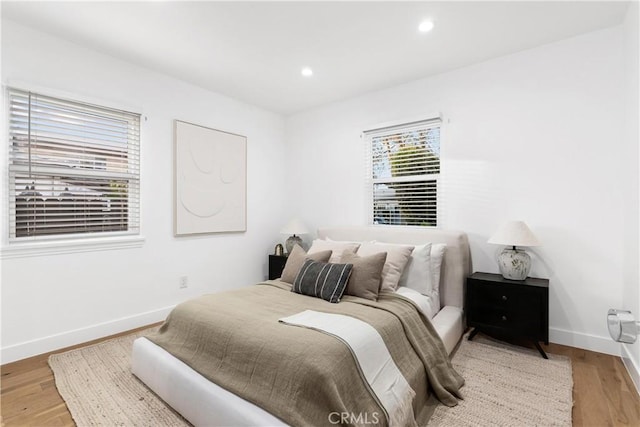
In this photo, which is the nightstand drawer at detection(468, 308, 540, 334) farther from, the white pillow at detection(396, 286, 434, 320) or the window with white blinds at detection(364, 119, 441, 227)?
the window with white blinds at detection(364, 119, 441, 227)

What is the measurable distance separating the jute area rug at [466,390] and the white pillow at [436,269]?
41cm

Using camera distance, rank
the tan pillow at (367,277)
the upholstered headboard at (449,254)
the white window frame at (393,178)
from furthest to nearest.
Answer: the white window frame at (393,178), the upholstered headboard at (449,254), the tan pillow at (367,277)

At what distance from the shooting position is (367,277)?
243 cm

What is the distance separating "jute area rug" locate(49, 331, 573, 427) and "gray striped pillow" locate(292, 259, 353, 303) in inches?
38.3

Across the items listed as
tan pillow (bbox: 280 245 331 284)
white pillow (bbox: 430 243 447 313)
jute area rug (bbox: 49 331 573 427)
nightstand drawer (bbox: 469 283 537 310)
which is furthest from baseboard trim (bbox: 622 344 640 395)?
tan pillow (bbox: 280 245 331 284)

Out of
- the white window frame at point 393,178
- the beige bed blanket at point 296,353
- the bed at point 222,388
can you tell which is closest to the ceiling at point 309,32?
the white window frame at point 393,178

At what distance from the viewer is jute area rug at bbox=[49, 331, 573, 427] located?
5.79 ft

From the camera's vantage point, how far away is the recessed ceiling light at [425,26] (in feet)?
8.05

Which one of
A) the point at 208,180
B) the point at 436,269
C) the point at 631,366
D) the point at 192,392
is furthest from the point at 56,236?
the point at 631,366

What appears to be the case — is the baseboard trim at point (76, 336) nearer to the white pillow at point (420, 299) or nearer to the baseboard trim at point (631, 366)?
the white pillow at point (420, 299)

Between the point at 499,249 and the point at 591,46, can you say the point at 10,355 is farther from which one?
the point at 591,46

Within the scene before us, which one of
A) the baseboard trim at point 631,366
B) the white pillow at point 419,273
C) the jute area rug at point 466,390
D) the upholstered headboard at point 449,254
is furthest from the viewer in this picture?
the upholstered headboard at point 449,254

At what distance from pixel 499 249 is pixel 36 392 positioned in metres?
3.81

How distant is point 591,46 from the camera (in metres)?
2.61
